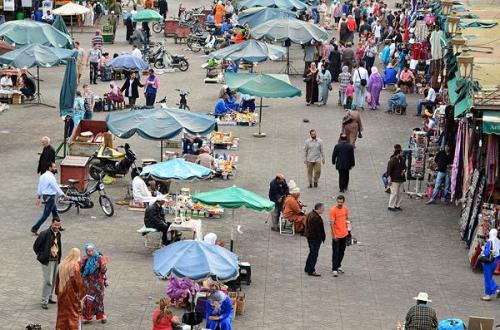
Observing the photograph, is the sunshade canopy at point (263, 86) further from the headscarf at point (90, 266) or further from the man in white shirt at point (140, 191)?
the headscarf at point (90, 266)

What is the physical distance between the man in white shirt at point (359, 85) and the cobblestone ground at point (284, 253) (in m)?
3.65

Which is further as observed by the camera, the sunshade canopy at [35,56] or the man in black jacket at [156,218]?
the sunshade canopy at [35,56]

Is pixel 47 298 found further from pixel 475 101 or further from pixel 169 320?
pixel 475 101

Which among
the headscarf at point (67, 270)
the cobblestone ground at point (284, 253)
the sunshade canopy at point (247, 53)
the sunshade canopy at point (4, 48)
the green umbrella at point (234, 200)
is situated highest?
the sunshade canopy at point (4, 48)

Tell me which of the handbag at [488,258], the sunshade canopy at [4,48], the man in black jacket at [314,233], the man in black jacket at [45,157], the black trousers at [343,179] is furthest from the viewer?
the sunshade canopy at [4,48]

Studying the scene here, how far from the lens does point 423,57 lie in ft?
133

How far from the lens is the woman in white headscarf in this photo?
2073cm

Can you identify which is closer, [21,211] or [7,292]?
[7,292]

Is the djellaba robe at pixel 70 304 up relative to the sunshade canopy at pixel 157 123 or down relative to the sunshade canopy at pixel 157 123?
down

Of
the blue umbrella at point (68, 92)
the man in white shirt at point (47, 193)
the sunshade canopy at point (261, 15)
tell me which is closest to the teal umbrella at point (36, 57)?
the blue umbrella at point (68, 92)

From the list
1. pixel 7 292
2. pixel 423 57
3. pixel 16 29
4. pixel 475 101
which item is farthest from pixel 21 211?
pixel 423 57

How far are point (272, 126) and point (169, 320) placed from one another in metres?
17.4

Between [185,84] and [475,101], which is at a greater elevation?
[475,101]

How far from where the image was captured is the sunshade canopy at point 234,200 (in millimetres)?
21547
